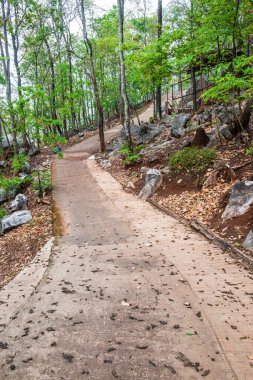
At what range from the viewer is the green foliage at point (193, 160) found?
855 cm

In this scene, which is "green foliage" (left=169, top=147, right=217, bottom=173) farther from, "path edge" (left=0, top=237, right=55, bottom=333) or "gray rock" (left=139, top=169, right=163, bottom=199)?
"path edge" (left=0, top=237, right=55, bottom=333)

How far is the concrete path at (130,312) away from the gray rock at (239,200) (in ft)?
3.00

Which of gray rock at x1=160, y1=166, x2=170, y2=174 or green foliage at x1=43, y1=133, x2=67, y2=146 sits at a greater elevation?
green foliage at x1=43, y1=133, x2=67, y2=146

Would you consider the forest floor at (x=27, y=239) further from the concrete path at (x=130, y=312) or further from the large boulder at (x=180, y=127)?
the large boulder at (x=180, y=127)

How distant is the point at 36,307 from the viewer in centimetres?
390

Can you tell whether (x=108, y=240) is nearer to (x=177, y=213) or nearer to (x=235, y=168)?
(x=177, y=213)

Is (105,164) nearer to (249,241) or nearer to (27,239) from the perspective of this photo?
(27,239)

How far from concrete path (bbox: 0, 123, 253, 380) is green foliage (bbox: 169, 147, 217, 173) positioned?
8.82 ft

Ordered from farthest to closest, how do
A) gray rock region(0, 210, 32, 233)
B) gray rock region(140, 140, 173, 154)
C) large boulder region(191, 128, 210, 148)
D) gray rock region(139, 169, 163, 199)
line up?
gray rock region(140, 140, 173, 154)
large boulder region(191, 128, 210, 148)
gray rock region(139, 169, 163, 199)
gray rock region(0, 210, 32, 233)

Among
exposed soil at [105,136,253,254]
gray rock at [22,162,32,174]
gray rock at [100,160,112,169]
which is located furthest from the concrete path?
gray rock at [22,162,32,174]

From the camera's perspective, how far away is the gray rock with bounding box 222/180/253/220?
5961 mm

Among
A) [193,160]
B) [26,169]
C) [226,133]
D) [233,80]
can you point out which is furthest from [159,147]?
[233,80]

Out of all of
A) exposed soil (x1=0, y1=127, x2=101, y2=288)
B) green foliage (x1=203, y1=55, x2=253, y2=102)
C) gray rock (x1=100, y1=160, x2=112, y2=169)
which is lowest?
exposed soil (x1=0, y1=127, x2=101, y2=288)

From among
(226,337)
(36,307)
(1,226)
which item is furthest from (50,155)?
(226,337)
